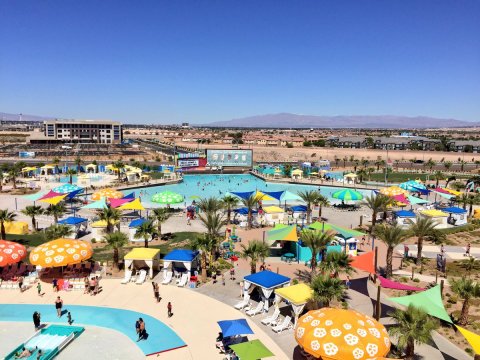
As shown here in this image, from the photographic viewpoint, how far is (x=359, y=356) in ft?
39.3

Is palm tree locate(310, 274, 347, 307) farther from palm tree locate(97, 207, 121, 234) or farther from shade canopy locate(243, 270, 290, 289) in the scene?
palm tree locate(97, 207, 121, 234)

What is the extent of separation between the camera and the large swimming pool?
52.4 meters

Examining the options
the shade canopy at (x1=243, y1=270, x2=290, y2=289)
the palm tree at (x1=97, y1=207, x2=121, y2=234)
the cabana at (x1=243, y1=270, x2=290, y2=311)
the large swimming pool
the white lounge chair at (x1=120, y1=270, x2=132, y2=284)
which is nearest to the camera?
the cabana at (x1=243, y1=270, x2=290, y2=311)

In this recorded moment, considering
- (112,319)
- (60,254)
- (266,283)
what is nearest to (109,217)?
(60,254)

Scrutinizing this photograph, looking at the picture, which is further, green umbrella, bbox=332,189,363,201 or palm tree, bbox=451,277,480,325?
green umbrella, bbox=332,189,363,201

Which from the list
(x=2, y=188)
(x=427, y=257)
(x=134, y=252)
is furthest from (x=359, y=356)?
(x=2, y=188)

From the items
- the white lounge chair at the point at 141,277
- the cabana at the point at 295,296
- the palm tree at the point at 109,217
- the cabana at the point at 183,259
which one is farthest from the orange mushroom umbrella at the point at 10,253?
the cabana at the point at 295,296

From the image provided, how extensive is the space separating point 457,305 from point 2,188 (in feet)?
173

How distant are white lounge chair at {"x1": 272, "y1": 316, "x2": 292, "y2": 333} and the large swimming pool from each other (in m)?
30.8

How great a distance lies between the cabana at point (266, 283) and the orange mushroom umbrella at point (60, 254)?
921 centimetres

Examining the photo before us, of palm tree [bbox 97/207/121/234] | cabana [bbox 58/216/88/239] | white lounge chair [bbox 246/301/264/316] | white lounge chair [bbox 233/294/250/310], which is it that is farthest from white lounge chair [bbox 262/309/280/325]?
cabana [bbox 58/216/88/239]

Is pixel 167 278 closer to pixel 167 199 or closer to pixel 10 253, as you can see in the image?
pixel 10 253

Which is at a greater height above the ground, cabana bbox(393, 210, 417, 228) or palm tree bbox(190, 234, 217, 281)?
palm tree bbox(190, 234, 217, 281)

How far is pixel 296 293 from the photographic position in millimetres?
17422
